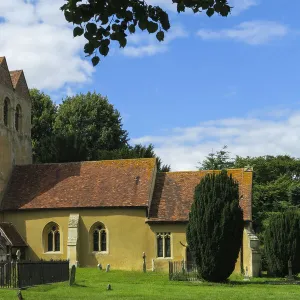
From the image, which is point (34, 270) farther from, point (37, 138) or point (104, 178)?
point (37, 138)

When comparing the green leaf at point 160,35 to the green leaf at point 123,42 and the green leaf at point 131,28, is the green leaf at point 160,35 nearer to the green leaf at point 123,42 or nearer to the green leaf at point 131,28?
the green leaf at point 131,28

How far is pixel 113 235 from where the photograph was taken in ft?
124

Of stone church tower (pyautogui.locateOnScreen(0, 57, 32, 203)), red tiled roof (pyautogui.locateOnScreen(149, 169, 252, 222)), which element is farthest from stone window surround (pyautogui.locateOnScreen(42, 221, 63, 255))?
red tiled roof (pyautogui.locateOnScreen(149, 169, 252, 222))

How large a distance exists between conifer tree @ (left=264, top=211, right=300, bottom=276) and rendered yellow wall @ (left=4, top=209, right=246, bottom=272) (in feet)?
7.76

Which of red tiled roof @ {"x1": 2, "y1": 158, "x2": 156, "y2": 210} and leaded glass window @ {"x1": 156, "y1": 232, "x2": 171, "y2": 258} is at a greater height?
red tiled roof @ {"x1": 2, "y1": 158, "x2": 156, "y2": 210}

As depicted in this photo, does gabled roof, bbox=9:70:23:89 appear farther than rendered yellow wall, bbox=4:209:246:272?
Yes

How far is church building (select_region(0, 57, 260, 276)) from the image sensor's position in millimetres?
36906

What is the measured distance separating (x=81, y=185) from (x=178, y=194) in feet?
22.8

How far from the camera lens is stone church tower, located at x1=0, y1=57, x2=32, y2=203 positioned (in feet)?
134

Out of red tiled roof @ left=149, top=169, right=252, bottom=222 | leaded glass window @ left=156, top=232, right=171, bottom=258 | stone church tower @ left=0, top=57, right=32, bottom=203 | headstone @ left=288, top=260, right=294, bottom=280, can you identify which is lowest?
headstone @ left=288, top=260, right=294, bottom=280

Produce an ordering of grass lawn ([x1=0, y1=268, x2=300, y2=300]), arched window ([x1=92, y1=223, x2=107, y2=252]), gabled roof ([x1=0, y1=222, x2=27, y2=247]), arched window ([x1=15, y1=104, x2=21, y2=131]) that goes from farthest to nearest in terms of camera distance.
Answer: arched window ([x1=15, y1=104, x2=21, y2=131]), arched window ([x1=92, y1=223, x2=107, y2=252]), gabled roof ([x1=0, y1=222, x2=27, y2=247]), grass lawn ([x1=0, y1=268, x2=300, y2=300])

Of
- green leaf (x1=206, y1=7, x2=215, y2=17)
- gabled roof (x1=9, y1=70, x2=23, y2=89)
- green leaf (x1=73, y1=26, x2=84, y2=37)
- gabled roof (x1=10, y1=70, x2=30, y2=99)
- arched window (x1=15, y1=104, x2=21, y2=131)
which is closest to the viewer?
green leaf (x1=73, y1=26, x2=84, y2=37)

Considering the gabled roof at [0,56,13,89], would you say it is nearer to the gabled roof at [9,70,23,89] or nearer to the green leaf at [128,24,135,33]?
the gabled roof at [9,70,23,89]

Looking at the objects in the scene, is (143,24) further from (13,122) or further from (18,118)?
Answer: (18,118)
